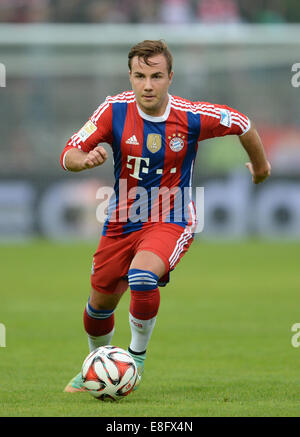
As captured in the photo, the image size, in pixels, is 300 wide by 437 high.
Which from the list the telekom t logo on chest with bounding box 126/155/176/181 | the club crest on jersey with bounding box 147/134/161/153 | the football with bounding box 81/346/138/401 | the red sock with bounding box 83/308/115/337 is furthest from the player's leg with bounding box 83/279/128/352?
the club crest on jersey with bounding box 147/134/161/153

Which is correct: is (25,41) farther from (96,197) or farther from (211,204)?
(211,204)

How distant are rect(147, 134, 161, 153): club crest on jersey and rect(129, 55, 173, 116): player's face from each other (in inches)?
8.3

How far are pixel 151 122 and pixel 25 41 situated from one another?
562 inches

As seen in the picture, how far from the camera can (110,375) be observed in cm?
562

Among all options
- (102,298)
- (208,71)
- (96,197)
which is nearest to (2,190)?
(96,197)

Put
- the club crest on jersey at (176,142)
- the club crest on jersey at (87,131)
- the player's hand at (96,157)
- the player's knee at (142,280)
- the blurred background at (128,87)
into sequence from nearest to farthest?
the player's hand at (96,157) → the player's knee at (142,280) → the club crest on jersey at (87,131) → the club crest on jersey at (176,142) → the blurred background at (128,87)

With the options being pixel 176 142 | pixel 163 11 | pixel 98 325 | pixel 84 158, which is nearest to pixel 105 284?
pixel 98 325

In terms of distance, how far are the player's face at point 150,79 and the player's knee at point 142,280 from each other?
1171 mm

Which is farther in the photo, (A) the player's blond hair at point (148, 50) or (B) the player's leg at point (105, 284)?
(B) the player's leg at point (105, 284)

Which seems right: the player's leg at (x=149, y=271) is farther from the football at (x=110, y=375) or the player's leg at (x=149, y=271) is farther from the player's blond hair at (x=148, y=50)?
the player's blond hair at (x=148, y=50)

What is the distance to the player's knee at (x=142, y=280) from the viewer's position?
5.79 metres

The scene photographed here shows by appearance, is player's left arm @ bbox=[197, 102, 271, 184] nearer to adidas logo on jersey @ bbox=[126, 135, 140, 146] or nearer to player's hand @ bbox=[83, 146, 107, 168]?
adidas logo on jersey @ bbox=[126, 135, 140, 146]

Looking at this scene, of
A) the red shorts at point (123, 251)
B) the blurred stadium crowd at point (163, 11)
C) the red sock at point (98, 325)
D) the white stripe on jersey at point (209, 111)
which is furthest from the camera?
the blurred stadium crowd at point (163, 11)

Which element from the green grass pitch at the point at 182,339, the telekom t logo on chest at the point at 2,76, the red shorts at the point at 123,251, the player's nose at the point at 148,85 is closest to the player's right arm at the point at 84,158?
the player's nose at the point at 148,85
